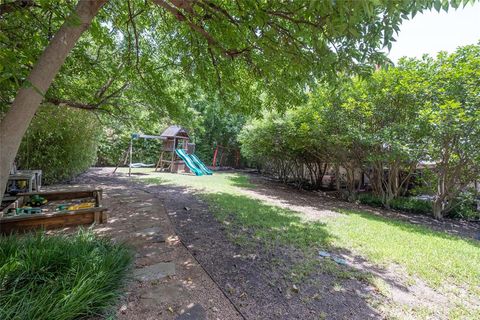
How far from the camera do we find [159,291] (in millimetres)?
2115

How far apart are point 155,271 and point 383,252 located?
339cm

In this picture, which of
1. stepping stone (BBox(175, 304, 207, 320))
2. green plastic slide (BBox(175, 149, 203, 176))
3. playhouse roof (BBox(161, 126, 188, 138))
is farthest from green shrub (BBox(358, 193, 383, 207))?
playhouse roof (BBox(161, 126, 188, 138))

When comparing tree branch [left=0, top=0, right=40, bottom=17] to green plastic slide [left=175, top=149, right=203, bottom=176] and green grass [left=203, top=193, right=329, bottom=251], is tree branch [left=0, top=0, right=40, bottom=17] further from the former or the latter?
green plastic slide [left=175, top=149, right=203, bottom=176]

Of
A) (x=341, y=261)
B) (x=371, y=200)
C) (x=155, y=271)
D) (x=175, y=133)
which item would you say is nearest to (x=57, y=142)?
(x=155, y=271)

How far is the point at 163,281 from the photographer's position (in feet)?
7.47

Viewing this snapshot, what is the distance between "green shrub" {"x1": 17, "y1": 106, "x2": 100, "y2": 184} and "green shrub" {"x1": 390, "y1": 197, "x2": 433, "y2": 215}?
1099 centimetres

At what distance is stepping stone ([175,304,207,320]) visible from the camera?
1.84m

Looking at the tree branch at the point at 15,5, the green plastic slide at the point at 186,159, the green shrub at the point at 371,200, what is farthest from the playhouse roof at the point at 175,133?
the tree branch at the point at 15,5

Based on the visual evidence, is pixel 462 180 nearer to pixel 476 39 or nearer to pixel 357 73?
pixel 476 39

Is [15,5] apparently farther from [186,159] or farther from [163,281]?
[186,159]

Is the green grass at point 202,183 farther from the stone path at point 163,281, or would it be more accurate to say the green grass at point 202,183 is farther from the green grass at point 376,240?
the stone path at point 163,281

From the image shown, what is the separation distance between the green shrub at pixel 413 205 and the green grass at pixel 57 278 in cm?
868

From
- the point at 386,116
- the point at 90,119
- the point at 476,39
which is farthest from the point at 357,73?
the point at 90,119

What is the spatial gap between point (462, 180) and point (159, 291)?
8.30 m
